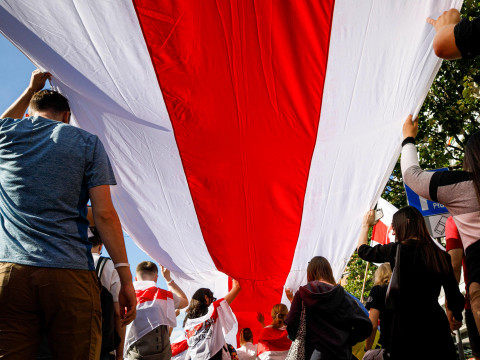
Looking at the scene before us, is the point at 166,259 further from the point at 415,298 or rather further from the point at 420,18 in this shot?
the point at 420,18

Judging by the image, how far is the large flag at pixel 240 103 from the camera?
2.66 metres

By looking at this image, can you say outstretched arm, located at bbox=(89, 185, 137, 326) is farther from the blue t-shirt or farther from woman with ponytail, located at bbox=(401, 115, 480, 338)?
woman with ponytail, located at bbox=(401, 115, 480, 338)

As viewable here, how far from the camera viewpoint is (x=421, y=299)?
2395 mm

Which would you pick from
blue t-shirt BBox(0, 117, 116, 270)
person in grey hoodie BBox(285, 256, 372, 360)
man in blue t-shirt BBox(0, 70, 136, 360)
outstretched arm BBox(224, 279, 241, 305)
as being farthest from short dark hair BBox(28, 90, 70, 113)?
outstretched arm BBox(224, 279, 241, 305)

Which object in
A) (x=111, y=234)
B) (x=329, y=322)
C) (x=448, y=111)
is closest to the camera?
(x=111, y=234)

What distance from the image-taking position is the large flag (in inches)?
105

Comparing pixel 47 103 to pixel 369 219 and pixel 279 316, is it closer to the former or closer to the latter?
pixel 369 219

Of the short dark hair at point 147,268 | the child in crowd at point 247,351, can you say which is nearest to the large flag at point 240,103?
the short dark hair at point 147,268

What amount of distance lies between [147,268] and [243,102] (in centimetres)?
206

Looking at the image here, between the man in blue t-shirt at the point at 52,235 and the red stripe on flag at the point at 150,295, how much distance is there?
2.22 metres

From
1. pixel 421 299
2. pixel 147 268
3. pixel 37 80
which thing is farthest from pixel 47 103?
pixel 147 268

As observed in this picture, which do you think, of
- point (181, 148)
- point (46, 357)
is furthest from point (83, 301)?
point (181, 148)

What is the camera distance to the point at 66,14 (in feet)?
8.36

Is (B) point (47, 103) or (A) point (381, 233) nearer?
(B) point (47, 103)
